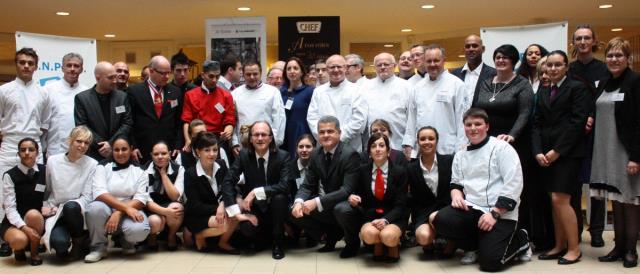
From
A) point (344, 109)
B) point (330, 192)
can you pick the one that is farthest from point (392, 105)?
point (330, 192)

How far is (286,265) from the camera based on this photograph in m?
4.14

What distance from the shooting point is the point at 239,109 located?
→ 16.8 feet

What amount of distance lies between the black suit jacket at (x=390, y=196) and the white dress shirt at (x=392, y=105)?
59cm

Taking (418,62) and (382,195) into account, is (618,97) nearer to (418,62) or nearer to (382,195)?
(382,195)

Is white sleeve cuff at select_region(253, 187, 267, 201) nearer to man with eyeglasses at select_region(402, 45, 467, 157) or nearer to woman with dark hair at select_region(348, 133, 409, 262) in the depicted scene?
woman with dark hair at select_region(348, 133, 409, 262)

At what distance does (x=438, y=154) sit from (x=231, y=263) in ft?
5.52

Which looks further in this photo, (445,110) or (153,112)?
(153,112)

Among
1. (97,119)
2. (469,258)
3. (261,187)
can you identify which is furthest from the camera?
(97,119)

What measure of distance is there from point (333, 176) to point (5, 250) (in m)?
2.56

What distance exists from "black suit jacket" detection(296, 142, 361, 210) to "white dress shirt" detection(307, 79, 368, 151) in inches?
12.0

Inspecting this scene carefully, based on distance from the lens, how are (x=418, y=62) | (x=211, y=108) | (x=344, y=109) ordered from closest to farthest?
(x=344, y=109)
(x=211, y=108)
(x=418, y=62)

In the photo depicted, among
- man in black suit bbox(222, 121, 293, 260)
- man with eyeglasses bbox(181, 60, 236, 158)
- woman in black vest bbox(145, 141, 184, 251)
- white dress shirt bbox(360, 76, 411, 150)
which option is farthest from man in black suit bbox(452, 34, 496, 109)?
woman in black vest bbox(145, 141, 184, 251)

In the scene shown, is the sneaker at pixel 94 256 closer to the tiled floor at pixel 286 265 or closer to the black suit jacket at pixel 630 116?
the tiled floor at pixel 286 265

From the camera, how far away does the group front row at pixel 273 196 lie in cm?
399
